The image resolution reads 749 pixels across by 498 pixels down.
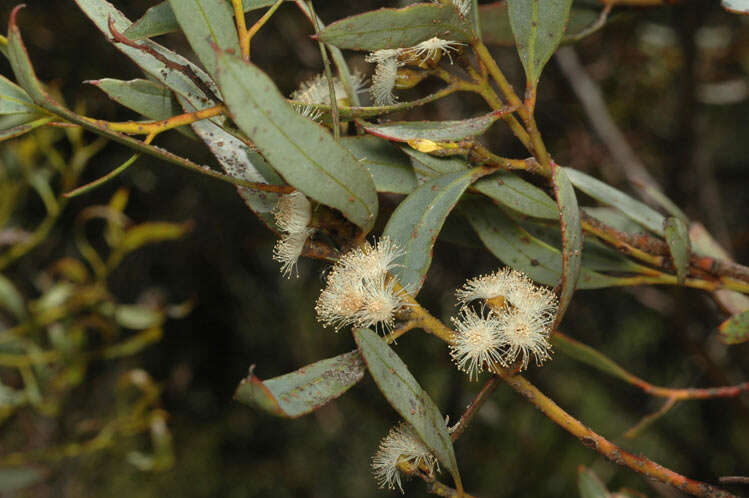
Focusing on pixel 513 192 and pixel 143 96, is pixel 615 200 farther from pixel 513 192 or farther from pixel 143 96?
pixel 143 96

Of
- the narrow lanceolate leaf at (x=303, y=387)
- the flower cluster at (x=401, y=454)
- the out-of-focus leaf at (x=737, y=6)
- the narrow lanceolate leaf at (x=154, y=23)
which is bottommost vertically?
the flower cluster at (x=401, y=454)

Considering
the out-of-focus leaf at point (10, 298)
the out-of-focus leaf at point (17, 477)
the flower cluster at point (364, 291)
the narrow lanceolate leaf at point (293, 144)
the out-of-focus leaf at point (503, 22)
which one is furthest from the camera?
the out-of-focus leaf at point (17, 477)

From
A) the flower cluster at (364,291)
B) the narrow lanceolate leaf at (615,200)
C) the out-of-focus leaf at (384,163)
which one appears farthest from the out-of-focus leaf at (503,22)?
the flower cluster at (364,291)

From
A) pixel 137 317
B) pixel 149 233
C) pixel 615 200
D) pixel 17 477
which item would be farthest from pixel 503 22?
pixel 17 477

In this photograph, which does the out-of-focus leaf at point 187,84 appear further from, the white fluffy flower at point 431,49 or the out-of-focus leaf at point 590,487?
the out-of-focus leaf at point 590,487

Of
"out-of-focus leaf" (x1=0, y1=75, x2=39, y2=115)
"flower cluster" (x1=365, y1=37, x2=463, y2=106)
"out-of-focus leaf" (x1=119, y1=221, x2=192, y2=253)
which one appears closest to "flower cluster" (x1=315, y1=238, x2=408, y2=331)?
"flower cluster" (x1=365, y1=37, x2=463, y2=106)

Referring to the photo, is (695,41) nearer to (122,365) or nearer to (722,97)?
(722,97)
